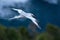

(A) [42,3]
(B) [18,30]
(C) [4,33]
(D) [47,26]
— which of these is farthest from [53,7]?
(C) [4,33]

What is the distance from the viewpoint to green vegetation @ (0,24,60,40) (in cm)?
379

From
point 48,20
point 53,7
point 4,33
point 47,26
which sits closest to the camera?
point 4,33

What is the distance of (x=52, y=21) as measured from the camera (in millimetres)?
4820

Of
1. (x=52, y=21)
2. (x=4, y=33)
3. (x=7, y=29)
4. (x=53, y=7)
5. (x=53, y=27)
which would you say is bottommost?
(x=4, y=33)

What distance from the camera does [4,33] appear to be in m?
3.82

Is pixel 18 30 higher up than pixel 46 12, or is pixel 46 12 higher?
pixel 46 12

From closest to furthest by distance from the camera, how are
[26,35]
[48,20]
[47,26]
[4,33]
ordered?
[4,33]
[26,35]
[47,26]
[48,20]

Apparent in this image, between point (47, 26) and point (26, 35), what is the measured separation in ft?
1.54

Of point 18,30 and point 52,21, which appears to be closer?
point 18,30

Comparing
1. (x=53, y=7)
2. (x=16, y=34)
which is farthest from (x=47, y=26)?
(x=53, y=7)

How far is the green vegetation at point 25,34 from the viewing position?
3.79m

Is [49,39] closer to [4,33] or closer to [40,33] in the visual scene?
[40,33]

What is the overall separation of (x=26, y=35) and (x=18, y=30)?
162 millimetres

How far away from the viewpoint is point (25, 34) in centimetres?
418
